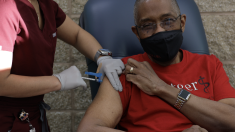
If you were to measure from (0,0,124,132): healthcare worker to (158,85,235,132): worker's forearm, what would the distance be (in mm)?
350

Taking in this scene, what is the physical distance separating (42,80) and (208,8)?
5.60ft

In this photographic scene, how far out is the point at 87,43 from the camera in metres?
1.37

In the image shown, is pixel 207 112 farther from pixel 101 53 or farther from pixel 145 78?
pixel 101 53

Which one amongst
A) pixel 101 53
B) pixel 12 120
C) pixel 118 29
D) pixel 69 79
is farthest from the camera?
pixel 118 29

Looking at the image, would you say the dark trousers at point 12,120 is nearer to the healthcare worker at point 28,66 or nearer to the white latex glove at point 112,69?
the healthcare worker at point 28,66

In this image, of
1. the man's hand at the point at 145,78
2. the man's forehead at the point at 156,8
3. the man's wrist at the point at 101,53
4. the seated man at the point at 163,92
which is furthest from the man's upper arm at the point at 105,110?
the man's forehead at the point at 156,8

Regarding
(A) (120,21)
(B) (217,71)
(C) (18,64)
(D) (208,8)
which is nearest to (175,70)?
(B) (217,71)

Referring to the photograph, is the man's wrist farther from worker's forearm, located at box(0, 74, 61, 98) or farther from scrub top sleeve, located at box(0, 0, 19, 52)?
scrub top sleeve, located at box(0, 0, 19, 52)

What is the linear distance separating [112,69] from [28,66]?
1.44 ft

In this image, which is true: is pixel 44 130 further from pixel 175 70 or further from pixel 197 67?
pixel 197 67

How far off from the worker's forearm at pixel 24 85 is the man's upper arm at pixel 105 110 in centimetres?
22

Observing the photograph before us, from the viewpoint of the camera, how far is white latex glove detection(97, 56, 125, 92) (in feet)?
3.72

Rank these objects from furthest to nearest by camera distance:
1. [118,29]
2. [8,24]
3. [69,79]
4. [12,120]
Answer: [118,29] → [69,79] → [12,120] → [8,24]

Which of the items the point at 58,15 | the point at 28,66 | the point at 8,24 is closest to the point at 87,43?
the point at 58,15
